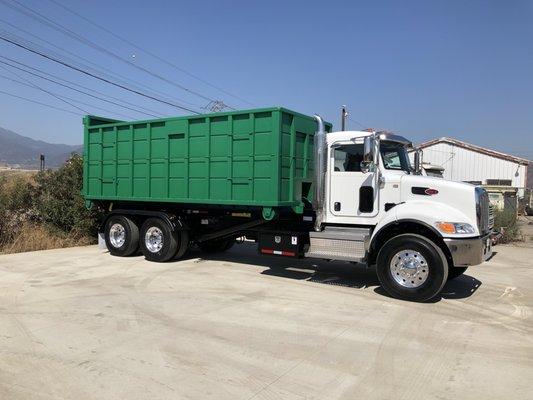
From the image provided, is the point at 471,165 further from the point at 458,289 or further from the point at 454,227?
the point at 454,227

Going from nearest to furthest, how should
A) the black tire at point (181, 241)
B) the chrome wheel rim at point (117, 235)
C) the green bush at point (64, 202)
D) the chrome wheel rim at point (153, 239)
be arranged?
1. the black tire at point (181, 241)
2. the chrome wheel rim at point (153, 239)
3. the chrome wheel rim at point (117, 235)
4. the green bush at point (64, 202)

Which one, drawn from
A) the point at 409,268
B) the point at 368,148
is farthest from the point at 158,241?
the point at 409,268

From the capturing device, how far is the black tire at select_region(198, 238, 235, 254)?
40.5 feet

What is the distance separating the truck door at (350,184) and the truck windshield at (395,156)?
1.21 ft

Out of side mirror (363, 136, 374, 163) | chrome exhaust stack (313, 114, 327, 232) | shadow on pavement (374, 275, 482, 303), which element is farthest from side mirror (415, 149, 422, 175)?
shadow on pavement (374, 275, 482, 303)

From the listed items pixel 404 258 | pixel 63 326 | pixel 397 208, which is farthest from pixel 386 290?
pixel 63 326

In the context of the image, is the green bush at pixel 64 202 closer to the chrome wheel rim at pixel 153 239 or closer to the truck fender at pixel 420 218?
the chrome wheel rim at pixel 153 239

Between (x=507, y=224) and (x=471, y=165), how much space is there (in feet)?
72.1

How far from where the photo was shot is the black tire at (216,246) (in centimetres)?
1235

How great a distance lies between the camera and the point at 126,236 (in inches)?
452

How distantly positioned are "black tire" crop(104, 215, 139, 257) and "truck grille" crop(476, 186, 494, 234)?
24.0 ft

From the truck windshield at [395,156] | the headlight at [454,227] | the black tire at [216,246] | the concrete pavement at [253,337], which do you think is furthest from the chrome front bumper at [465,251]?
the black tire at [216,246]

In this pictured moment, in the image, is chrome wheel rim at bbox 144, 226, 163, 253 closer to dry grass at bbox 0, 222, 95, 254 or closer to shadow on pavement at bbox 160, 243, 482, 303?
shadow on pavement at bbox 160, 243, 482, 303

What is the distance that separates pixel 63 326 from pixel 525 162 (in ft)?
124
